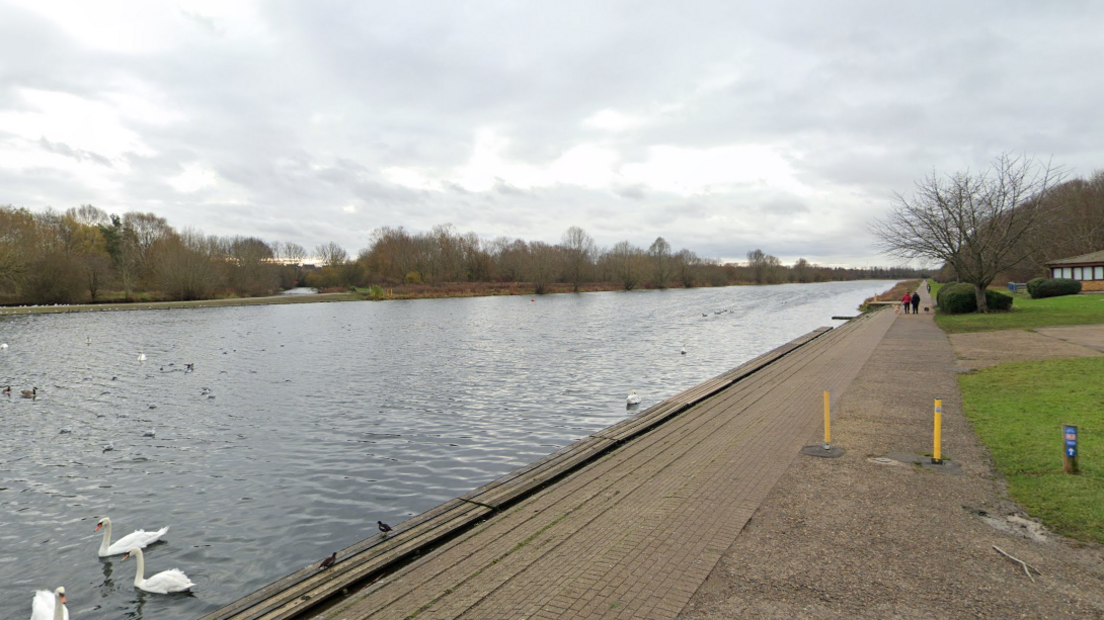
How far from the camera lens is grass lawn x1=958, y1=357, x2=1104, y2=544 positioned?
19.3ft

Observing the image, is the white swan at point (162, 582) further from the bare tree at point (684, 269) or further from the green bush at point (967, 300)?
the bare tree at point (684, 269)

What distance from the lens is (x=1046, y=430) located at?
8.60 meters

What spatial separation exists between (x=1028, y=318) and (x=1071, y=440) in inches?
1023

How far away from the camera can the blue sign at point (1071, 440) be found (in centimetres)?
660

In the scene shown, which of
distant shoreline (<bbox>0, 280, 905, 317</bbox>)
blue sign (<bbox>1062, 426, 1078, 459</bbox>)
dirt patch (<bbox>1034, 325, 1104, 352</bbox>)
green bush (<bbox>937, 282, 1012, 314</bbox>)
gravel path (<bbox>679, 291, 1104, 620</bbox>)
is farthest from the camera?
distant shoreline (<bbox>0, 280, 905, 317</bbox>)

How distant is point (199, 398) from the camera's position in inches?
661

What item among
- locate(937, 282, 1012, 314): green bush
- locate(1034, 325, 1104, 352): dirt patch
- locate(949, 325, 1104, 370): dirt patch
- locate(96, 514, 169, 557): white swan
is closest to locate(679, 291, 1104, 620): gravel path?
locate(96, 514, 169, 557): white swan

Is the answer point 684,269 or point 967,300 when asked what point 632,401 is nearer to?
point 967,300

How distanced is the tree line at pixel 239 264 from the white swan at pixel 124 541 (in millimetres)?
73941

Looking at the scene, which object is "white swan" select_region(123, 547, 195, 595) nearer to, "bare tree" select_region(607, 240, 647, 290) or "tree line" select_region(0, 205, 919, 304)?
"tree line" select_region(0, 205, 919, 304)

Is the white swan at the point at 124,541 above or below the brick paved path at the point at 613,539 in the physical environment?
below

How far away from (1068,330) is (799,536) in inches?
944

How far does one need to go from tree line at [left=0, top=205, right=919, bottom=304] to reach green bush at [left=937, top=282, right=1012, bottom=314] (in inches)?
2791

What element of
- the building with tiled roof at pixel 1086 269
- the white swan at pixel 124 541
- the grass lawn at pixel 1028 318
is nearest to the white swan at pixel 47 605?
the white swan at pixel 124 541
